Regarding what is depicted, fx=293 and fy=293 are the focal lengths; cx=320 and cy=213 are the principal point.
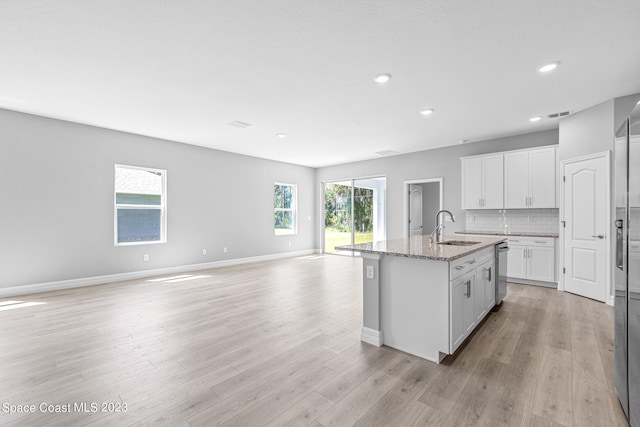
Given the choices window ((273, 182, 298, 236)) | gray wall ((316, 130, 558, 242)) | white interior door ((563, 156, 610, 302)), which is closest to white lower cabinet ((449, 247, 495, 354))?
white interior door ((563, 156, 610, 302))

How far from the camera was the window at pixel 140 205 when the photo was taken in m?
5.52

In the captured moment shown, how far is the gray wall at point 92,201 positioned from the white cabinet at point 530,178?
5767mm

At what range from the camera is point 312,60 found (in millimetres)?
2912

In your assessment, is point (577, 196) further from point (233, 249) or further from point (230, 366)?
point (233, 249)

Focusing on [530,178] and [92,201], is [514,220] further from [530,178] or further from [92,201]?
[92,201]

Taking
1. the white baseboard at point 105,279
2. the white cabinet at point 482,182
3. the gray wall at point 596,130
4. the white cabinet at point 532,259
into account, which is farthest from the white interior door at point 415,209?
the white baseboard at point 105,279

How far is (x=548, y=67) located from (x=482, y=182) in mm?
3025

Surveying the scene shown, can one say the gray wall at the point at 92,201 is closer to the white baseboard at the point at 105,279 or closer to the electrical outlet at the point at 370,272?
the white baseboard at the point at 105,279

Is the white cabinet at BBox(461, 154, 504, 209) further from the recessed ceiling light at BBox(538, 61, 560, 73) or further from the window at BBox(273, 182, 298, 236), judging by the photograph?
the window at BBox(273, 182, 298, 236)

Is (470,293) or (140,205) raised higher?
(140,205)

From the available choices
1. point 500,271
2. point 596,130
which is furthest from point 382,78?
point 596,130

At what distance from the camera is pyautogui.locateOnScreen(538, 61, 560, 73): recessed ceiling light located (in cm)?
295

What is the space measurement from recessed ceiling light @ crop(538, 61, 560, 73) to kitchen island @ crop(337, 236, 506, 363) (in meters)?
2.02

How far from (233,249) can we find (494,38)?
6421 millimetres
